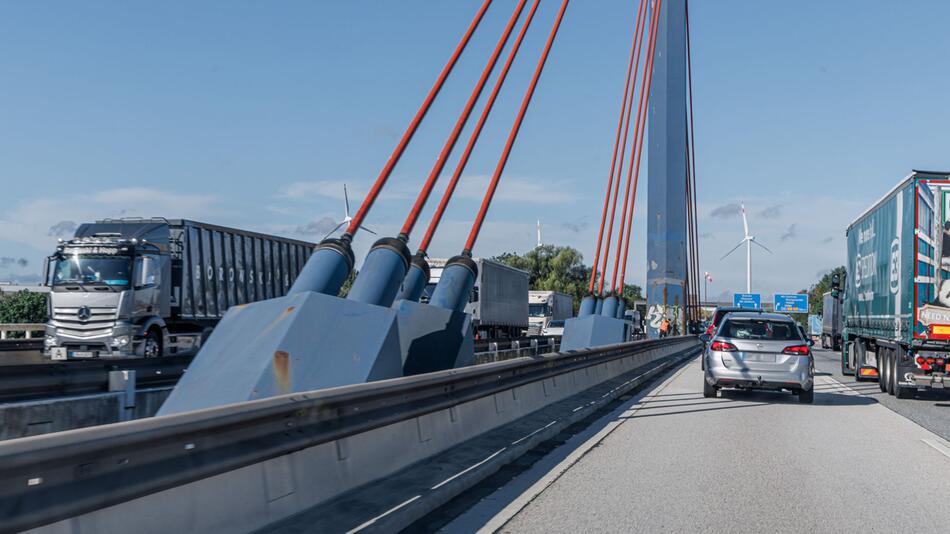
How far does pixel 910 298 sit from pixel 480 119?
27.2 feet

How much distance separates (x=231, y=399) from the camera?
8258 millimetres

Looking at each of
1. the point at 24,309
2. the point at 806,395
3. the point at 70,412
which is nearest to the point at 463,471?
the point at 70,412

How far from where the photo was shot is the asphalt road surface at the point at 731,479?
7305 mm

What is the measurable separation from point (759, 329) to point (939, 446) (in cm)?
608

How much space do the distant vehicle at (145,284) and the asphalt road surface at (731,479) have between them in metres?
12.0

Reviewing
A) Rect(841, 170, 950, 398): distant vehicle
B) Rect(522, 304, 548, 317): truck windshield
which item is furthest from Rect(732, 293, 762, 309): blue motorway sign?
Rect(841, 170, 950, 398): distant vehicle

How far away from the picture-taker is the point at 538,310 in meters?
62.9

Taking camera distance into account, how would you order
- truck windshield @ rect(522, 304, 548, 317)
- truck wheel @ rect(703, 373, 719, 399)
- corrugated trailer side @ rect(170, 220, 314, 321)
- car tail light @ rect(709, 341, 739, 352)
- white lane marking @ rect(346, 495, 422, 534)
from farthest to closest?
truck windshield @ rect(522, 304, 548, 317) → corrugated trailer side @ rect(170, 220, 314, 321) → truck wheel @ rect(703, 373, 719, 399) → car tail light @ rect(709, 341, 739, 352) → white lane marking @ rect(346, 495, 422, 534)

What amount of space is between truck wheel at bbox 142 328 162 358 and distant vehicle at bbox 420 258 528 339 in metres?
15.1

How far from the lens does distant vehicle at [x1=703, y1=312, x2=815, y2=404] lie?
17.4 metres

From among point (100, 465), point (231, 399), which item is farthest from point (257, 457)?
point (231, 399)

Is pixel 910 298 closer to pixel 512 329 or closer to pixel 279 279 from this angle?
pixel 279 279

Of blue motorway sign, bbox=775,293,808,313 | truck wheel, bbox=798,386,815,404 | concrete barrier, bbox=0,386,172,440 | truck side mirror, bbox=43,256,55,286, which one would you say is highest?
blue motorway sign, bbox=775,293,808,313

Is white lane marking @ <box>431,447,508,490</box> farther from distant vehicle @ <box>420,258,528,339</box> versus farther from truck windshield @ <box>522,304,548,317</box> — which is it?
truck windshield @ <box>522,304,548,317</box>
